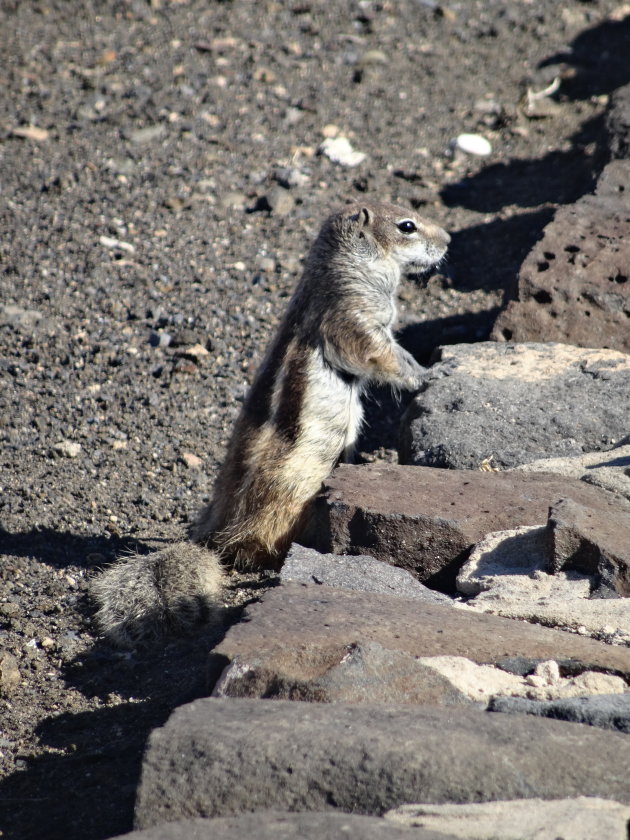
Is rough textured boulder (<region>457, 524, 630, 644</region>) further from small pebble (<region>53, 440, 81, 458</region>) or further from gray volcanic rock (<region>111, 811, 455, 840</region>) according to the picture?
small pebble (<region>53, 440, 81, 458</region>)

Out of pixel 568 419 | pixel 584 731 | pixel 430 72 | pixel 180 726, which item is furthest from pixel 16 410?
pixel 430 72

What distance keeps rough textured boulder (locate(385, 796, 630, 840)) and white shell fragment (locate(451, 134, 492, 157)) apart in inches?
331

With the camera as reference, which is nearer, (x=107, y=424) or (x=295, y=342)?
(x=295, y=342)

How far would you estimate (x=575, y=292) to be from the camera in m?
6.25

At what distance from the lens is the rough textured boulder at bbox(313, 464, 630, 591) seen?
4430 mm

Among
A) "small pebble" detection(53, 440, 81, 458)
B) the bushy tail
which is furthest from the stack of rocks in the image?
"small pebble" detection(53, 440, 81, 458)

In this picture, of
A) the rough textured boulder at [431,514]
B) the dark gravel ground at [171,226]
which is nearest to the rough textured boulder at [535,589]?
the rough textured boulder at [431,514]

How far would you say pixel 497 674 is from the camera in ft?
10.6

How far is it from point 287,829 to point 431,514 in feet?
7.55

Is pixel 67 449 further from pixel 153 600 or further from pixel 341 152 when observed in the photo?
pixel 341 152

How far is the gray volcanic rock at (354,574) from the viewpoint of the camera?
163 inches

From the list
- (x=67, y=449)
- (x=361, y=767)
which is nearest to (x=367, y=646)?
(x=361, y=767)

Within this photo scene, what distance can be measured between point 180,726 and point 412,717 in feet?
2.19

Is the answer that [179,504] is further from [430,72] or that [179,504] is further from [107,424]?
[430,72]
